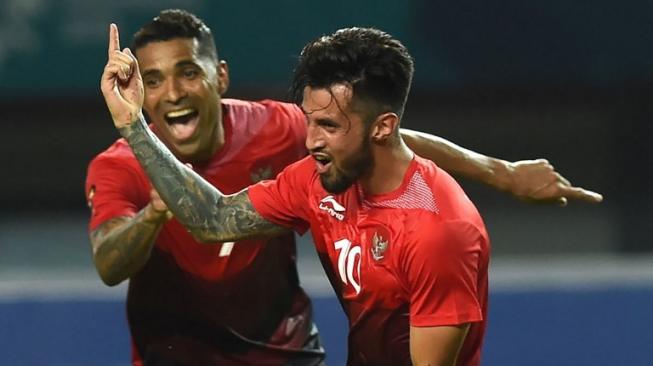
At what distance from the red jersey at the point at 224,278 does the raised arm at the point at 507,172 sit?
16.1 inches

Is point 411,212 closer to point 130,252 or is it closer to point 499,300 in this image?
point 130,252

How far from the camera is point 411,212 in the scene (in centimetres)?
363

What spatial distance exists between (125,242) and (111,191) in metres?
0.26

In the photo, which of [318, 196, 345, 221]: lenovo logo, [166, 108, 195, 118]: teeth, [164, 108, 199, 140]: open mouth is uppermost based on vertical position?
[166, 108, 195, 118]: teeth

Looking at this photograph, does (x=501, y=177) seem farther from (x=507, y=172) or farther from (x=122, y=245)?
(x=122, y=245)

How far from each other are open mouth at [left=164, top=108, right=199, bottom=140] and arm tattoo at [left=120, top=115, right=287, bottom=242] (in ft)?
1.77

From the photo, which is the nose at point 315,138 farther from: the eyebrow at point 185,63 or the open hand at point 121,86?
the eyebrow at point 185,63

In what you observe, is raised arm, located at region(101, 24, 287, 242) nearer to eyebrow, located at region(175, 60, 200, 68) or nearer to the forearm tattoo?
the forearm tattoo

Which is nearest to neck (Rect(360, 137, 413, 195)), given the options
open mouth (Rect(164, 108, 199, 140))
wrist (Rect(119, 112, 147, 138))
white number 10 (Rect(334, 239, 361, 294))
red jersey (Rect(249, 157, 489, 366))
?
red jersey (Rect(249, 157, 489, 366))

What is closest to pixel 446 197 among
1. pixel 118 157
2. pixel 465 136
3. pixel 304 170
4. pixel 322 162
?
pixel 322 162

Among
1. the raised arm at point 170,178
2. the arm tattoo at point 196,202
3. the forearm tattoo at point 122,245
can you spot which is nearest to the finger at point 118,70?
the raised arm at point 170,178

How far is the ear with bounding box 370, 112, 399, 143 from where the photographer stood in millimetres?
3639

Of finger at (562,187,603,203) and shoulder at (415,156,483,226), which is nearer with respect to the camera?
shoulder at (415,156,483,226)

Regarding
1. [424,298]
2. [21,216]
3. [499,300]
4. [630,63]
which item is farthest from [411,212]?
[21,216]
